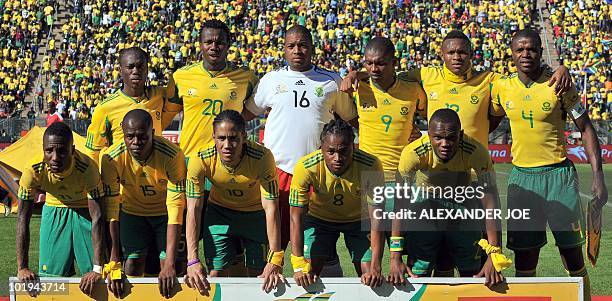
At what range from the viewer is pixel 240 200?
23.7 ft

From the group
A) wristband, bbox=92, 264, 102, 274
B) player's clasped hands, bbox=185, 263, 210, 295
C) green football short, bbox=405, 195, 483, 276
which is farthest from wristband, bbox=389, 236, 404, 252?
wristband, bbox=92, 264, 102, 274

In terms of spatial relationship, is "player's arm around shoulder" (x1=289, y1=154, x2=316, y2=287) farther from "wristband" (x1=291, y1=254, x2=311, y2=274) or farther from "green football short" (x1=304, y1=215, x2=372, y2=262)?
"green football short" (x1=304, y1=215, x2=372, y2=262)

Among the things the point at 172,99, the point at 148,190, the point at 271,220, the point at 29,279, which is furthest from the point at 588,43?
the point at 29,279

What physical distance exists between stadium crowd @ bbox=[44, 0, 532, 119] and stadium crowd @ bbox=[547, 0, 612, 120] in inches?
68.0

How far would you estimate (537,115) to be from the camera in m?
7.30

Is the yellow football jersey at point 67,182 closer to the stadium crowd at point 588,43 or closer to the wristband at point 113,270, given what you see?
Answer: the wristband at point 113,270

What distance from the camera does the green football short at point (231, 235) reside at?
7258 mm

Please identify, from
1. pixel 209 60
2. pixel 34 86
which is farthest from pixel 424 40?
pixel 209 60

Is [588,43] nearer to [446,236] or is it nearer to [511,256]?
[511,256]

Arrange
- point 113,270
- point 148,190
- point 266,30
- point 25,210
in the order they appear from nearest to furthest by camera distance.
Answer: point 113,270 < point 25,210 < point 148,190 < point 266,30

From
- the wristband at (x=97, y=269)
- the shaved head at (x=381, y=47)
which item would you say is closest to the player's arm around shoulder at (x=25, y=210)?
the wristband at (x=97, y=269)

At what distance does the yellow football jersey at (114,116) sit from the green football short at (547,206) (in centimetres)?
319

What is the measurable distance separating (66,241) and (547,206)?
158 inches

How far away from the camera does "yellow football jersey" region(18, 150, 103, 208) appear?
6.90 meters
